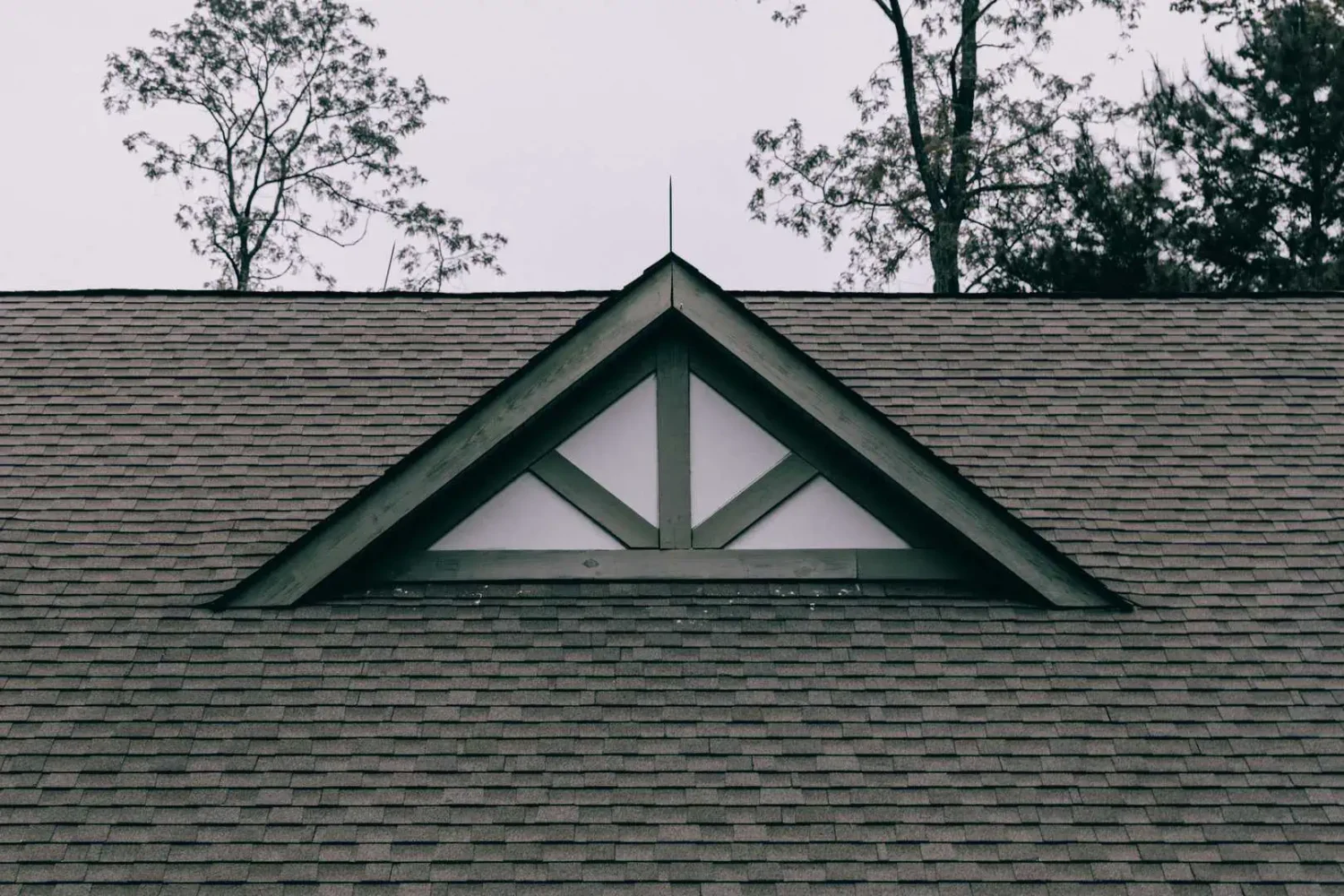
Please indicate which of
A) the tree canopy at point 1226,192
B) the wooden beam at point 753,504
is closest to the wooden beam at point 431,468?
the wooden beam at point 753,504

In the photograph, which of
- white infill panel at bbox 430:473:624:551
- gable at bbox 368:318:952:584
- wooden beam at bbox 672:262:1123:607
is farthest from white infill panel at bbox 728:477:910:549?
white infill panel at bbox 430:473:624:551

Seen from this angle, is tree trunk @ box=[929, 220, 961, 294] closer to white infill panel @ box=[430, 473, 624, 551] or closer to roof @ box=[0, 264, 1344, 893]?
roof @ box=[0, 264, 1344, 893]

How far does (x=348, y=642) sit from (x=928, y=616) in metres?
2.81

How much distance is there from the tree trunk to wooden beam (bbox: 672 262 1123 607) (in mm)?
18054

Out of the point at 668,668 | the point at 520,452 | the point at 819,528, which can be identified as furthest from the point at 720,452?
the point at 668,668

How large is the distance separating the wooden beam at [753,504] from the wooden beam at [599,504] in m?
0.26

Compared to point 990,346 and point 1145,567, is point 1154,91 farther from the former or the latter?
point 1145,567

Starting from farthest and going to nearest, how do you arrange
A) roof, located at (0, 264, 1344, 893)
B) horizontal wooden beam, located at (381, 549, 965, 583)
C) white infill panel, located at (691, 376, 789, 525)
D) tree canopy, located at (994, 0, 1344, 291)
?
tree canopy, located at (994, 0, 1344, 291)
white infill panel, located at (691, 376, 789, 525)
horizontal wooden beam, located at (381, 549, 965, 583)
roof, located at (0, 264, 1344, 893)

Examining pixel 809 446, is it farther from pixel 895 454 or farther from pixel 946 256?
pixel 946 256

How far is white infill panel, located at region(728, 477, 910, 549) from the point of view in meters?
6.51

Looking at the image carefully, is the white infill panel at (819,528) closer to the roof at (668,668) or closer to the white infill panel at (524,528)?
the roof at (668,668)

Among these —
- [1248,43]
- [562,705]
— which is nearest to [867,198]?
[1248,43]

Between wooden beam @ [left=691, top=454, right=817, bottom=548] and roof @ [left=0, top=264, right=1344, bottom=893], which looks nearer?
roof @ [left=0, top=264, right=1344, bottom=893]

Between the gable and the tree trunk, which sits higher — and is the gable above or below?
below
